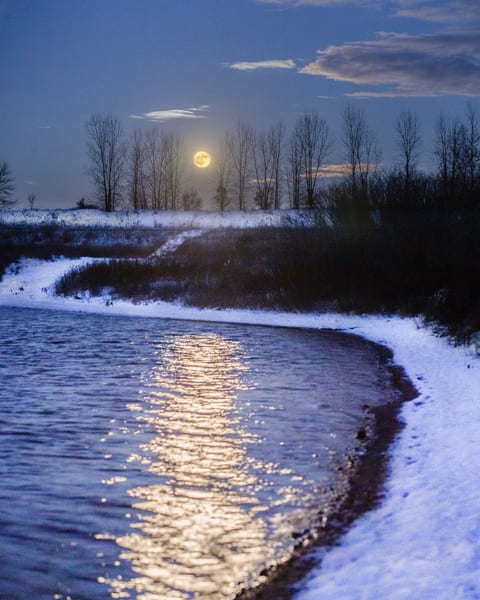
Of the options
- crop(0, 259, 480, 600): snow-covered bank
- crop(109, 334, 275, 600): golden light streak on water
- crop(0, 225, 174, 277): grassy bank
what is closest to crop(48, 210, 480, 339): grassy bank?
crop(0, 225, 174, 277): grassy bank

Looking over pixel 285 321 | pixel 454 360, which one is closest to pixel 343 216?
pixel 285 321

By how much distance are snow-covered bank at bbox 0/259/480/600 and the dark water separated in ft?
2.25

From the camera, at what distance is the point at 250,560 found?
6.54 m

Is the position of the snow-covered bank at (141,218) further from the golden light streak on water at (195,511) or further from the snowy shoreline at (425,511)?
the golden light streak on water at (195,511)

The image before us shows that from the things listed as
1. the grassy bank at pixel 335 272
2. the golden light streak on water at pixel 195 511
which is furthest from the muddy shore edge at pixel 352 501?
the grassy bank at pixel 335 272

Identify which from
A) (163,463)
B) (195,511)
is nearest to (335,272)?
(163,463)

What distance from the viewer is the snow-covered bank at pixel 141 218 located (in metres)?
64.2

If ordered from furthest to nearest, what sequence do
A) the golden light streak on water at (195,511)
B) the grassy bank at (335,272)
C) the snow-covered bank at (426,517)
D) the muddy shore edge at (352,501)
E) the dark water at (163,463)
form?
the grassy bank at (335,272) < the dark water at (163,463) < the golden light streak on water at (195,511) < the muddy shore edge at (352,501) < the snow-covered bank at (426,517)

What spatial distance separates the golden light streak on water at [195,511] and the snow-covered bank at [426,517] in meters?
0.84

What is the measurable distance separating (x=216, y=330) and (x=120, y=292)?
1288 cm

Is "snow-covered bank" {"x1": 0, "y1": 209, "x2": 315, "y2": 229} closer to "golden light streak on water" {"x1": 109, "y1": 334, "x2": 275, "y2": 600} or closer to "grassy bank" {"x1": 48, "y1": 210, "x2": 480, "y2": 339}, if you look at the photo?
"grassy bank" {"x1": 48, "y1": 210, "x2": 480, "y2": 339}

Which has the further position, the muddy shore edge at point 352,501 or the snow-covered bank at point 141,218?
the snow-covered bank at point 141,218

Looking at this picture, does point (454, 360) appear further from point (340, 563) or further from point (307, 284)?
point (307, 284)

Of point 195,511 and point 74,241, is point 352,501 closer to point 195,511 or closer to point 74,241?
point 195,511
